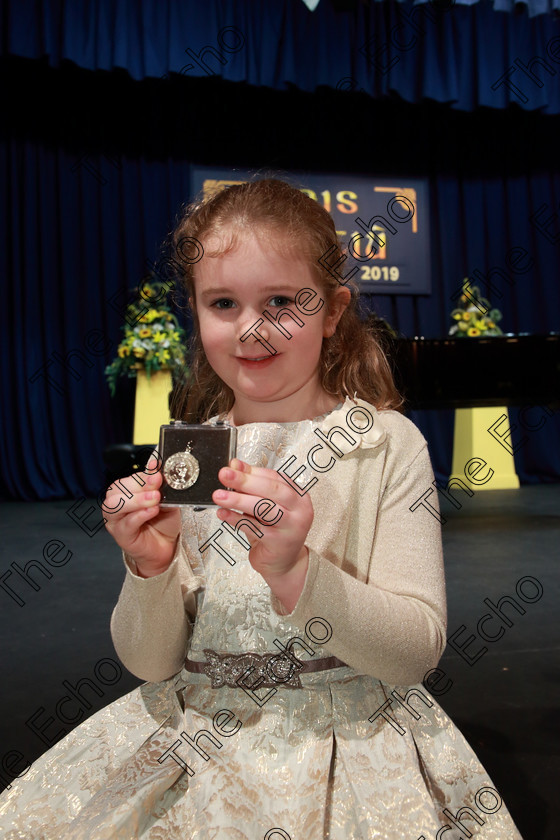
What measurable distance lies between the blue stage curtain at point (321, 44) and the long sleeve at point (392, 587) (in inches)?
208

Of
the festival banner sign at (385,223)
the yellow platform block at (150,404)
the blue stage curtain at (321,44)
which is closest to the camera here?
the blue stage curtain at (321,44)

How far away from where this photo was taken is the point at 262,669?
933 mm

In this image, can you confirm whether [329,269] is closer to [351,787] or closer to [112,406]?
[351,787]

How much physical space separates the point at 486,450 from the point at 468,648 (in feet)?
14.2

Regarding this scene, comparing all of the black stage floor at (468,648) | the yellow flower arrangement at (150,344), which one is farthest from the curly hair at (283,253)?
the yellow flower arrangement at (150,344)

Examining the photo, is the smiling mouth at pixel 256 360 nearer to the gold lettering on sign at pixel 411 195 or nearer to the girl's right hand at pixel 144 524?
the girl's right hand at pixel 144 524

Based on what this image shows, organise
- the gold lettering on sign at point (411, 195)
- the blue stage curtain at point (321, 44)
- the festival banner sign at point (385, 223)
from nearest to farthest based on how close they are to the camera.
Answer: the blue stage curtain at point (321, 44) < the festival banner sign at point (385, 223) < the gold lettering on sign at point (411, 195)

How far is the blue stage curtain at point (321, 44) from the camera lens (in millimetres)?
5312

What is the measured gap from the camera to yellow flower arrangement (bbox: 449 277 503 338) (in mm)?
6164

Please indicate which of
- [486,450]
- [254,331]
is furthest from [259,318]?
[486,450]

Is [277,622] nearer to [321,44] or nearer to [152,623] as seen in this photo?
[152,623]

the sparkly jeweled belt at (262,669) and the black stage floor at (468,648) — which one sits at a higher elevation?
the sparkly jeweled belt at (262,669)

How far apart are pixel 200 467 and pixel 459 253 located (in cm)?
683

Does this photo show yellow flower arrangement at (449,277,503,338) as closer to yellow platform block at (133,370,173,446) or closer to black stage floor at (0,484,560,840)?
black stage floor at (0,484,560,840)
